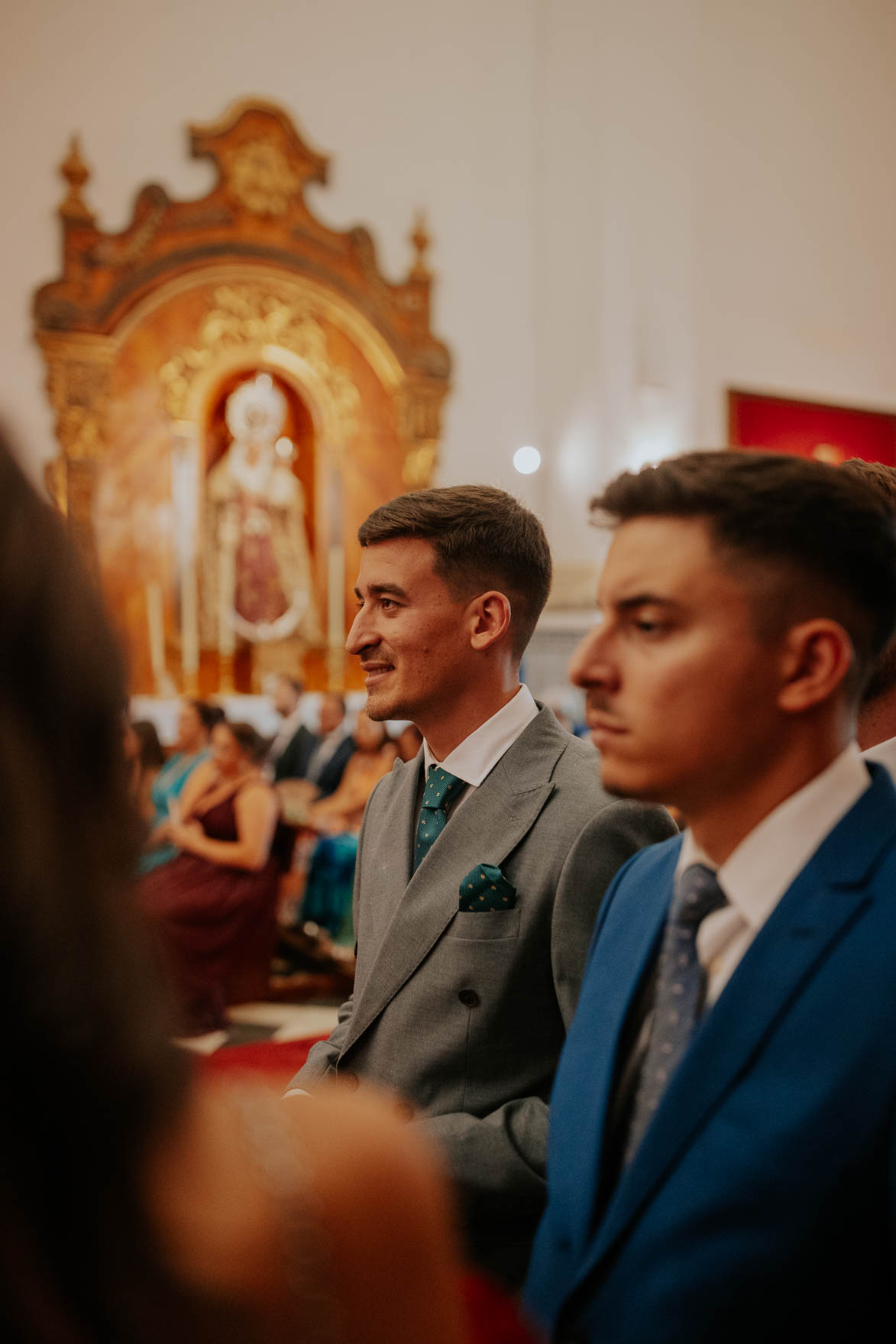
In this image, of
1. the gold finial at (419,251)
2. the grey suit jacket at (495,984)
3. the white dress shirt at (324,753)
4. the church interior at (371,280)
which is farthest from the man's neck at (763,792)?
the gold finial at (419,251)

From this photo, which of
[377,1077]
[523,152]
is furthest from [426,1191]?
[523,152]

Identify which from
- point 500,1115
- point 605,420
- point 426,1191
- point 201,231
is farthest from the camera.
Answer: point 605,420

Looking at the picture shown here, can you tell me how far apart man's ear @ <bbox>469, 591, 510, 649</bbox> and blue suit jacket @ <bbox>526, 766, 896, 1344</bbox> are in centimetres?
100

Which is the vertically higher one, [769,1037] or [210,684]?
[769,1037]

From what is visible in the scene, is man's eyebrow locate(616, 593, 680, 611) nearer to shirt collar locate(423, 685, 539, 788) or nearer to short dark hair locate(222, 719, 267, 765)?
shirt collar locate(423, 685, 539, 788)

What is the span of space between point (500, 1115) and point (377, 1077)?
26 cm

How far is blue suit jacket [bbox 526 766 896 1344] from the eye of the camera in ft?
3.31

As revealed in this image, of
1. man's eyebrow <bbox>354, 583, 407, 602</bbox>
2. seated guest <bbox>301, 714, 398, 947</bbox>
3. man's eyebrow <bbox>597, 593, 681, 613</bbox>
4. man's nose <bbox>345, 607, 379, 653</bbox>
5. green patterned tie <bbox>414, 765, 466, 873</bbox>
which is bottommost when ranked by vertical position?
seated guest <bbox>301, 714, 398, 947</bbox>

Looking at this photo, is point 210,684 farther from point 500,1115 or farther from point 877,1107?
point 877,1107

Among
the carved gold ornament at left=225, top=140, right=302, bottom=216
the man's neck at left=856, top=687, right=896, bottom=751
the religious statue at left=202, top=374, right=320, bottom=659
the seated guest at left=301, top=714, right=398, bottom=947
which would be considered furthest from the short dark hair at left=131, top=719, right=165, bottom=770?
the carved gold ornament at left=225, top=140, right=302, bottom=216

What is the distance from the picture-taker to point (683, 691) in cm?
120

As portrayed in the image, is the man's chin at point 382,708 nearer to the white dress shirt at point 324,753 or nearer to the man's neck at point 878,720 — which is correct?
the man's neck at point 878,720

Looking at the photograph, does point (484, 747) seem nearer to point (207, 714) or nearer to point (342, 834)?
point (207, 714)

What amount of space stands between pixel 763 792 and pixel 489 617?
1.00m
